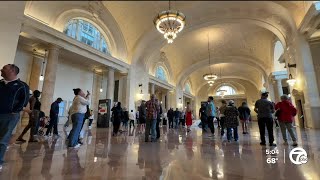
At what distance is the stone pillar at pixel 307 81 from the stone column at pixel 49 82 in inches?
454

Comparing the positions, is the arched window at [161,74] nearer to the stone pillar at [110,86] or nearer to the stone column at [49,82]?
the stone pillar at [110,86]

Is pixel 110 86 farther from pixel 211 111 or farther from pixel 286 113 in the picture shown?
pixel 286 113

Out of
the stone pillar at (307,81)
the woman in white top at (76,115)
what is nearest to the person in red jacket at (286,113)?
the woman in white top at (76,115)

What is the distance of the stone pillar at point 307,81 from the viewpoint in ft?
24.7

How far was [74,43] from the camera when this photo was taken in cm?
870

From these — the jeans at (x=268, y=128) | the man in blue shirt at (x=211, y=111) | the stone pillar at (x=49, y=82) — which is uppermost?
the stone pillar at (x=49, y=82)

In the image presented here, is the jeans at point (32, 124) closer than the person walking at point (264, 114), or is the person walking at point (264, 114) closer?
the person walking at point (264, 114)

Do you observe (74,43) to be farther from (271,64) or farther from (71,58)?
(271,64)

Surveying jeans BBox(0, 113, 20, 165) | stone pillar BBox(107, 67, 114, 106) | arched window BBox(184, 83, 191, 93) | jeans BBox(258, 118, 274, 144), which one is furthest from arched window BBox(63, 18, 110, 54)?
arched window BBox(184, 83, 191, 93)

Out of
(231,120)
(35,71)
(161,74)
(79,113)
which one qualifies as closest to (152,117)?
(79,113)

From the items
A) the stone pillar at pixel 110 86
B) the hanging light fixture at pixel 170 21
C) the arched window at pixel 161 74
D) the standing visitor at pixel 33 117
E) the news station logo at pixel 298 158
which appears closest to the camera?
the news station logo at pixel 298 158

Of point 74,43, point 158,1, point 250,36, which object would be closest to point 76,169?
point 74,43

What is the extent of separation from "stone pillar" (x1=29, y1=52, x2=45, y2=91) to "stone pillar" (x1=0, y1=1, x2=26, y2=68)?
5.56m

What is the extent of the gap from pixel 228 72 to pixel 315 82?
51.1ft
